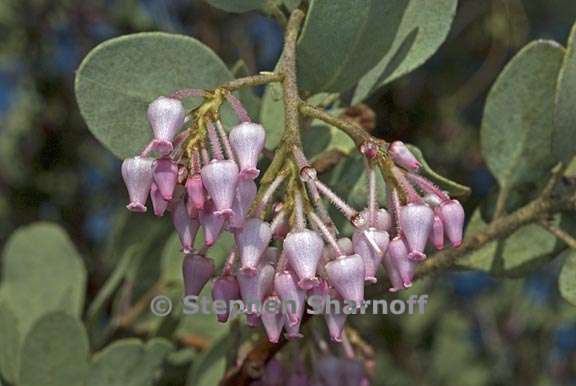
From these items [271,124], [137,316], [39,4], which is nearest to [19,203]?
[39,4]

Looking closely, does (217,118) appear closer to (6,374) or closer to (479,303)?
(6,374)

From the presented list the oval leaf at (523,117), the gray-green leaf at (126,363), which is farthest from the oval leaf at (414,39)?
the gray-green leaf at (126,363)

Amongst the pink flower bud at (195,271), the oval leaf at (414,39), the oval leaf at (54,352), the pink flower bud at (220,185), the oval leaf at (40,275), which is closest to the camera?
the pink flower bud at (220,185)

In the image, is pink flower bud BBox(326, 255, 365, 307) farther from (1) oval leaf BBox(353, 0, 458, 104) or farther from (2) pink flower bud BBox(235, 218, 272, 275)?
(1) oval leaf BBox(353, 0, 458, 104)

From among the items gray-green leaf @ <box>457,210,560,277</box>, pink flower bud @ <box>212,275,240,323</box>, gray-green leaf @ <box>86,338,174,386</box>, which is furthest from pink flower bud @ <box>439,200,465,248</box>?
gray-green leaf @ <box>86,338,174,386</box>

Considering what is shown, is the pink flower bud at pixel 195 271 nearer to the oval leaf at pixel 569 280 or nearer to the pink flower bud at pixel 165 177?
the pink flower bud at pixel 165 177

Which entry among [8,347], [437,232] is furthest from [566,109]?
[8,347]
